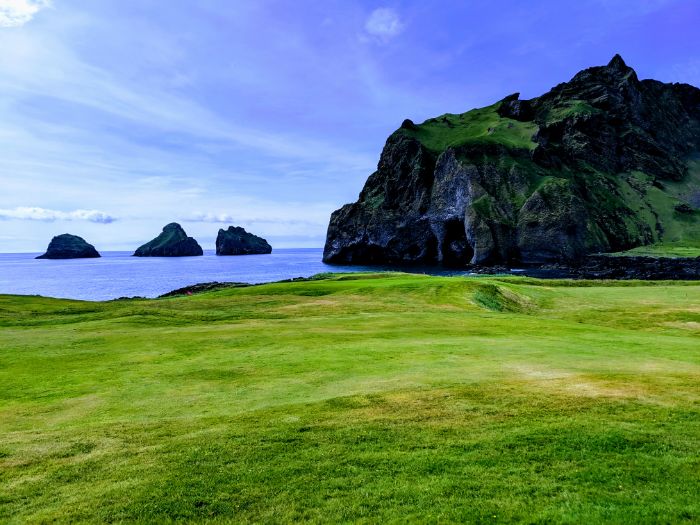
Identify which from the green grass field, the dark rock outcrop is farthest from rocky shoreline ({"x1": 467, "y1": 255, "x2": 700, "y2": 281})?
the green grass field

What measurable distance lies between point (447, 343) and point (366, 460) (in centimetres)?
1821

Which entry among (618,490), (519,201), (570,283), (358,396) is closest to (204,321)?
(358,396)

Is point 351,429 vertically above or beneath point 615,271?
above

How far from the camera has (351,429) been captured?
14.2 meters

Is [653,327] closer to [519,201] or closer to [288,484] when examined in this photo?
[288,484]

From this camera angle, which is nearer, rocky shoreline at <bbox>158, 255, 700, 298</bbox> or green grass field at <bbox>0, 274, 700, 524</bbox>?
green grass field at <bbox>0, 274, 700, 524</bbox>

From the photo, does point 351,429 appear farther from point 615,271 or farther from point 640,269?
point 640,269

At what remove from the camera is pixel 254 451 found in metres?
13.0

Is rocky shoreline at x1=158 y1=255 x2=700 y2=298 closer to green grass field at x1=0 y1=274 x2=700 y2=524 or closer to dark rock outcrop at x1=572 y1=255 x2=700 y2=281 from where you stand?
dark rock outcrop at x1=572 y1=255 x2=700 y2=281

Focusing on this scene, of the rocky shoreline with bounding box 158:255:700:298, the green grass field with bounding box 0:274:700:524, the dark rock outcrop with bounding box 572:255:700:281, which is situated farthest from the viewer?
the dark rock outcrop with bounding box 572:255:700:281

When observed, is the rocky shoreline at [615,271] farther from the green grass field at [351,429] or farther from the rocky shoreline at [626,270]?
the green grass field at [351,429]

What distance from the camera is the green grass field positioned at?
10.3 metres

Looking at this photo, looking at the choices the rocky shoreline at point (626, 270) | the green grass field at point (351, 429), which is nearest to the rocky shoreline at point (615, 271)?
the rocky shoreline at point (626, 270)

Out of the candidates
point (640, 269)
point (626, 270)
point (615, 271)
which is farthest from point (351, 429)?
point (640, 269)
